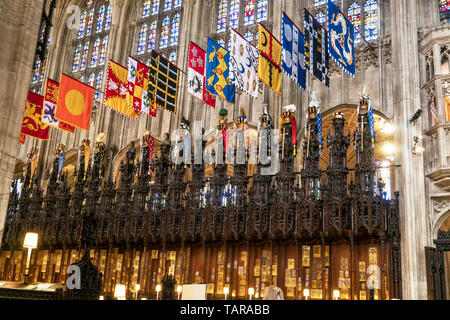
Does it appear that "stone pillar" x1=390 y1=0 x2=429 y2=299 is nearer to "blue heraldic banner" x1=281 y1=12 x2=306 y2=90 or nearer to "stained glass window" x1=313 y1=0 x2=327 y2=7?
"stained glass window" x1=313 y1=0 x2=327 y2=7

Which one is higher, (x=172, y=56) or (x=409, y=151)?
(x=172, y=56)

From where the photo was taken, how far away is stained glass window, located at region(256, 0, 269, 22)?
67.2 ft

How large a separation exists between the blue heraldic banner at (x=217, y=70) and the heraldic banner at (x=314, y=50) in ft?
8.19

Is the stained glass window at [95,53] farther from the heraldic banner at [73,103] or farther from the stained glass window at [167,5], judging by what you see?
the heraldic banner at [73,103]

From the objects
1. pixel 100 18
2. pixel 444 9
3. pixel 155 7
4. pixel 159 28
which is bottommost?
pixel 444 9

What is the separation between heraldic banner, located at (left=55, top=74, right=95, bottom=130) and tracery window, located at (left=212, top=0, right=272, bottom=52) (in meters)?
7.42

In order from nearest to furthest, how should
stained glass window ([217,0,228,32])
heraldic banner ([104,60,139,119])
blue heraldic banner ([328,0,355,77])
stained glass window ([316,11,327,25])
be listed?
blue heraldic banner ([328,0,355,77]) < heraldic banner ([104,60,139,119]) < stained glass window ([316,11,327,25]) < stained glass window ([217,0,228,32])

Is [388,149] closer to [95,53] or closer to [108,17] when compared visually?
[95,53]

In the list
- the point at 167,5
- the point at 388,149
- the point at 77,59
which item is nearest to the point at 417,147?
the point at 388,149

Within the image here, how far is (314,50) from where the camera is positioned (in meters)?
13.3

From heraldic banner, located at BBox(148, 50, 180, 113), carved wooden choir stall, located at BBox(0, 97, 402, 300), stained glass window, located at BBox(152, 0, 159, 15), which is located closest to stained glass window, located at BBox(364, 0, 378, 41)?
carved wooden choir stall, located at BBox(0, 97, 402, 300)

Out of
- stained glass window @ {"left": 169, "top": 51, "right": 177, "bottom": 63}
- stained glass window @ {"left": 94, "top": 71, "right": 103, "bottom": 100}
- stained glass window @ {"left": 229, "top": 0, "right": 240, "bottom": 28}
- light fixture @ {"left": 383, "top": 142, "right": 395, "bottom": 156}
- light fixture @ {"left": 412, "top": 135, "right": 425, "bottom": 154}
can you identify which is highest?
stained glass window @ {"left": 229, "top": 0, "right": 240, "bottom": 28}

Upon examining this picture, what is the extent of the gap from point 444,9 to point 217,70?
8477 millimetres

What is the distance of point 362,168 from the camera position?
13703 millimetres
